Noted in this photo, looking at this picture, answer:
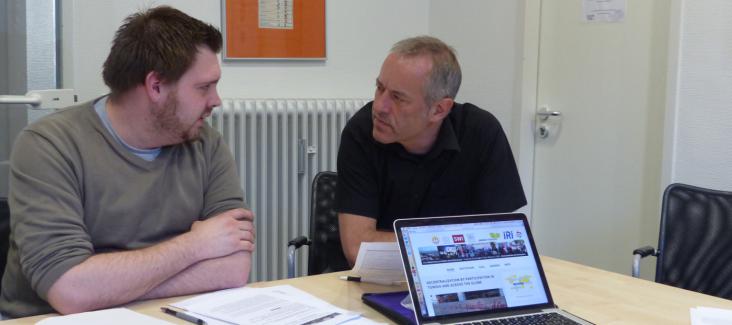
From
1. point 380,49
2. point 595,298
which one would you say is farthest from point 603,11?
point 595,298

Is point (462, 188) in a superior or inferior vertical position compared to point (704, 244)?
superior

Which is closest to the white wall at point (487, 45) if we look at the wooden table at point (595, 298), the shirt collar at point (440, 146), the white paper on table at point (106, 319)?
the shirt collar at point (440, 146)

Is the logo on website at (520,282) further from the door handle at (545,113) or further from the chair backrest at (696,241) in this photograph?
the door handle at (545,113)

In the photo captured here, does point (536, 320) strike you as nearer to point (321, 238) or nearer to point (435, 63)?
point (435, 63)

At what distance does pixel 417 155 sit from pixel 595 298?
2.22 ft

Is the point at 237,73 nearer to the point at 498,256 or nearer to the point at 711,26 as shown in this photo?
the point at 711,26

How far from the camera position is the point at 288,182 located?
379 centimetres

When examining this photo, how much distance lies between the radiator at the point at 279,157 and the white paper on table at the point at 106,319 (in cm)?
205

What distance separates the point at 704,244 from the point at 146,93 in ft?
5.76

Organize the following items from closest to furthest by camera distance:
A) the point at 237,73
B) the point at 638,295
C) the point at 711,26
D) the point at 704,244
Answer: the point at 638,295, the point at 704,244, the point at 711,26, the point at 237,73

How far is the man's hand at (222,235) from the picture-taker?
71.5 inches

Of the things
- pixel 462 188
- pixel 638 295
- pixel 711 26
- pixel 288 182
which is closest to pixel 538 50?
pixel 711 26

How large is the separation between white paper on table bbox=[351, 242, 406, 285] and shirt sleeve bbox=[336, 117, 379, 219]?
1.02 feet

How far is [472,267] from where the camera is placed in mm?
1616
